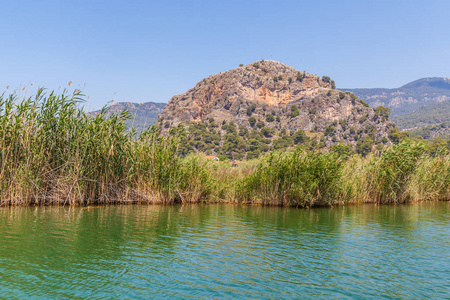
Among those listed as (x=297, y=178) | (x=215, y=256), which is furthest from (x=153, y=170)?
(x=215, y=256)

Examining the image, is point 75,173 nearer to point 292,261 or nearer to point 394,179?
point 292,261

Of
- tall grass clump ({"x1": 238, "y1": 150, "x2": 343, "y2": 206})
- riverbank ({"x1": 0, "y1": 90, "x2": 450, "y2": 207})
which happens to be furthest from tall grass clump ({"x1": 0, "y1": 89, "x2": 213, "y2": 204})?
tall grass clump ({"x1": 238, "y1": 150, "x2": 343, "y2": 206})

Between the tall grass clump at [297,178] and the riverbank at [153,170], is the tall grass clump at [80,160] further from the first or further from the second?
the tall grass clump at [297,178]

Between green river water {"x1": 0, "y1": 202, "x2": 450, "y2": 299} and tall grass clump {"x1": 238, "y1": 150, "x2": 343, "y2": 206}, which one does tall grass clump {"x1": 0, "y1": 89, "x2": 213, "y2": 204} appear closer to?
green river water {"x1": 0, "y1": 202, "x2": 450, "y2": 299}

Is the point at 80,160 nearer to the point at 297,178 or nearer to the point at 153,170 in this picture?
the point at 153,170

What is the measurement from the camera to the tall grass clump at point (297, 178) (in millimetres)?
19719

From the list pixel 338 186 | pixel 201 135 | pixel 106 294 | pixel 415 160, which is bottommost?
pixel 106 294

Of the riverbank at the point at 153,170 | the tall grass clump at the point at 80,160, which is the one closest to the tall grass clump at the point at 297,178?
the riverbank at the point at 153,170

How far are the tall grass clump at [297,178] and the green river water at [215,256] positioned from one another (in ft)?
12.0

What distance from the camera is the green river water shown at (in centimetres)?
720

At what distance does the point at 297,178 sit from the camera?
19.8 m

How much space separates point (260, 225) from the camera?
14594 mm

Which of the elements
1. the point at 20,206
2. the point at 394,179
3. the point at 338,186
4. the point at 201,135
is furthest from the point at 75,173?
the point at 201,135

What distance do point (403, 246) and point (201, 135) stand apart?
18168 centimetres
